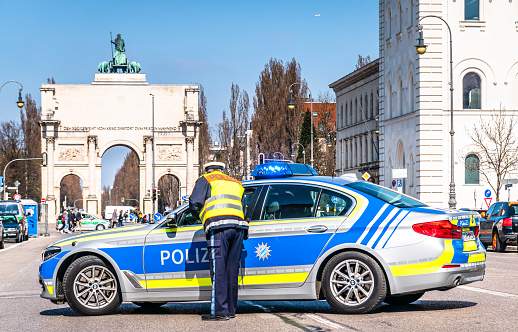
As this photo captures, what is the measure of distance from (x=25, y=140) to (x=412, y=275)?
100 m

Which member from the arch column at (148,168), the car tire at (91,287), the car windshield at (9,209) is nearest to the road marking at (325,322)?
the car tire at (91,287)

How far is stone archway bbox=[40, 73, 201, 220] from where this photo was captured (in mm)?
97625

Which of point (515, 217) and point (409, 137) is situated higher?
point (409, 137)

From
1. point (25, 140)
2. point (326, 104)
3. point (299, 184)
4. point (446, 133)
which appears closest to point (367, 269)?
point (299, 184)

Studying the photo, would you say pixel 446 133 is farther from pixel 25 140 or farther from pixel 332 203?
pixel 25 140

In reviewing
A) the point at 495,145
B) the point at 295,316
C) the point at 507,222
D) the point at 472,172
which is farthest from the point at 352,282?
the point at 472,172

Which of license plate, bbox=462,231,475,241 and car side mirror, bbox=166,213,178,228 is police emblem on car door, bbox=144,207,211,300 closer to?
car side mirror, bbox=166,213,178,228

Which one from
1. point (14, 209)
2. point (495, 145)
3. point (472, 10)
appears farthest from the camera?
point (472, 10)

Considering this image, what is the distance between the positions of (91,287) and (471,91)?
43.2 m

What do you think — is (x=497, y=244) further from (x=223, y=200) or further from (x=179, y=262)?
(x=223, y=200)

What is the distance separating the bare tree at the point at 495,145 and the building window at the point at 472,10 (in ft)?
17.3

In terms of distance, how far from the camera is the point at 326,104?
102312 mm

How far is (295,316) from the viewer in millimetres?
10703

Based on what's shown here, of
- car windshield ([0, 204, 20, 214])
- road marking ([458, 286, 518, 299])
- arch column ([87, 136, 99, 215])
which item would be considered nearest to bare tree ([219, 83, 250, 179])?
arch column ([87, 136, 99, 215])
